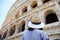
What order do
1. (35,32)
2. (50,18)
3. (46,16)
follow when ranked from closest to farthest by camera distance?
(35,32), (50,18), (46,16)

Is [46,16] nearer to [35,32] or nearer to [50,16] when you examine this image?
[50,16]

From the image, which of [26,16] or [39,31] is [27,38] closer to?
[39,31]

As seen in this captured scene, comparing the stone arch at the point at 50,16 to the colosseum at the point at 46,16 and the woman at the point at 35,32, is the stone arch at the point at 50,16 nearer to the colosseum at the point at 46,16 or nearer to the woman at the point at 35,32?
the colosseum at the point at 46,16

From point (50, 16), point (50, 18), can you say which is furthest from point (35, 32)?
point (50, 16)

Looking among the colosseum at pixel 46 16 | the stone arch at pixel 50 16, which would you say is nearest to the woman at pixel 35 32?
the colosseum at pixel 46 16

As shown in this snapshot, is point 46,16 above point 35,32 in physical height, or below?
above

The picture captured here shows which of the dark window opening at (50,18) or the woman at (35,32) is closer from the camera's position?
the woman at (35,32)

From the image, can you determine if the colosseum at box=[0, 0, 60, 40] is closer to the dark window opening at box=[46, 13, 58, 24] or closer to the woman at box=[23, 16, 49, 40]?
the dark window opening at box=[46, 13, 58, 24]

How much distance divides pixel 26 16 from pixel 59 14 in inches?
107

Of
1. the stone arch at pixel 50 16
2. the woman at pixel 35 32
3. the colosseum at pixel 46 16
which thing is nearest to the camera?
the woman at pixel 35 32

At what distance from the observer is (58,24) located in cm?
470

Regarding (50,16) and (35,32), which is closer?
(35,32)

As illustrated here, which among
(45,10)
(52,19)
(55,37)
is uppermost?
(45,10)

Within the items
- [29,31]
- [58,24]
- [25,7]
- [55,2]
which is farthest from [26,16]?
[29,31]
